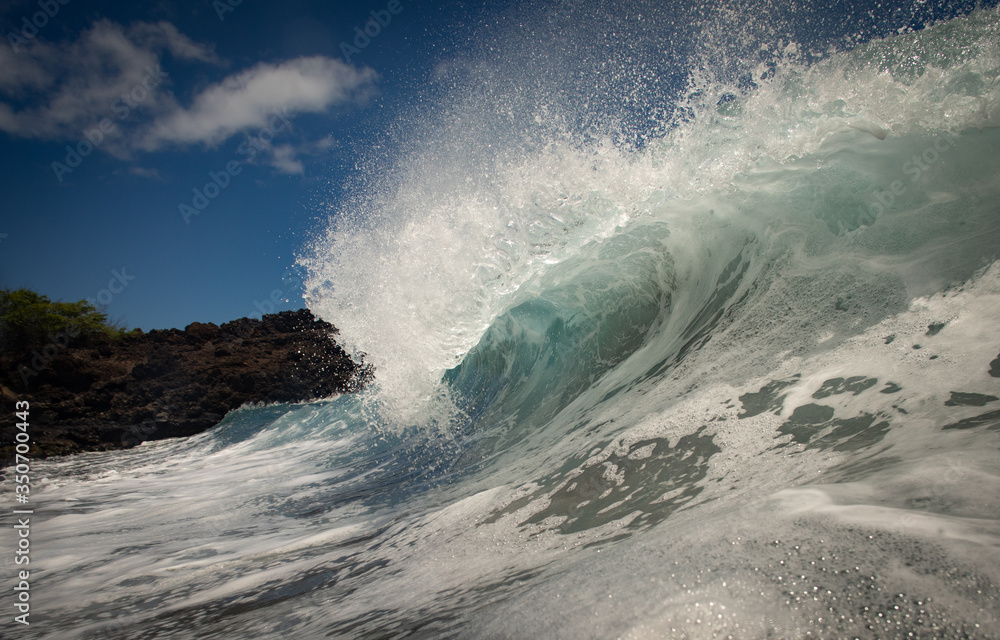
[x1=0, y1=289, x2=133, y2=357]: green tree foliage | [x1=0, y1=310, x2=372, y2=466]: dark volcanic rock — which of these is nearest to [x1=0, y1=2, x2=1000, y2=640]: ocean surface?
[x1=0, y1=310, x2=372, y2=466]: dark volcanic rock

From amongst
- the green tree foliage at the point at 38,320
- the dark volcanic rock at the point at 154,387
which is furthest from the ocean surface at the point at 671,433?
the green tree foliage at the point at 38,320

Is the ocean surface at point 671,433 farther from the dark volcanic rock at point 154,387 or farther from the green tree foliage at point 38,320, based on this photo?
the green tree foliage at point 38,320

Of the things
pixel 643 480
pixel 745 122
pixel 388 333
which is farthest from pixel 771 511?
pixel 388 333

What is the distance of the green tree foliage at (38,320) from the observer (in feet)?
46.9

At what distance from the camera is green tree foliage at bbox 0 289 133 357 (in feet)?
46.9

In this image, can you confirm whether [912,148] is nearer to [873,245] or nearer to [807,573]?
[873,245]

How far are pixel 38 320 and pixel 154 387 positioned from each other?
8.12 metres

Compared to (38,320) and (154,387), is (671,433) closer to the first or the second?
(154,387)

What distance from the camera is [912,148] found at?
4.08 meters

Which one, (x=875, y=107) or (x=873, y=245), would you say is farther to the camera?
(x=875, y=107)

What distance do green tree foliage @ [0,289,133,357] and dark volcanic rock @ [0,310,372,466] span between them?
1.25 meters

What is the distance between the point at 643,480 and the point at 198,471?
23.2 feet

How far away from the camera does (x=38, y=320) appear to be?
15836mm

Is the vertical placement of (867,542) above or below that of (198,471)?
below
